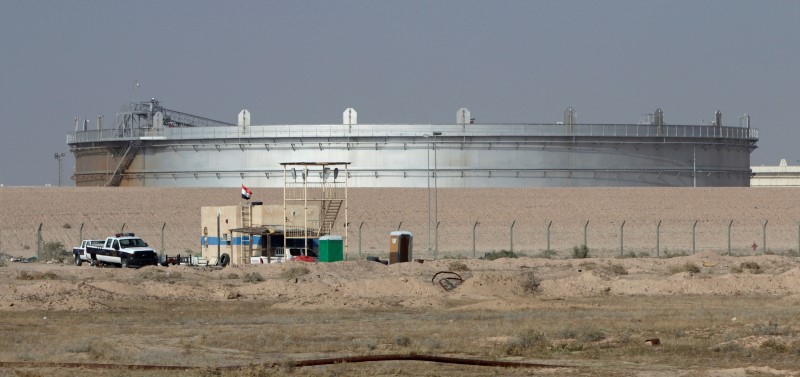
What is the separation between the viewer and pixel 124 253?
50.5m

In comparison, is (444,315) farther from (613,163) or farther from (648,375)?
(613,163)

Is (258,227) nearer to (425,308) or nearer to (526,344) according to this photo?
(425,308)

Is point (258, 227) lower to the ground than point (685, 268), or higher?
higher

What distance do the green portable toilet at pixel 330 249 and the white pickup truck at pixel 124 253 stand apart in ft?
21.3

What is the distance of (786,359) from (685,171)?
66198 millimetres

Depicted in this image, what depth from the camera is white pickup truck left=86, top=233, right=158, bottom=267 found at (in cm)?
5022

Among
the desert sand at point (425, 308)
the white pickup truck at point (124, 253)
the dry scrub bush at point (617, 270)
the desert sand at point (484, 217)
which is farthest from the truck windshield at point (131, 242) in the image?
the dry scrub bush at point (617, 270)

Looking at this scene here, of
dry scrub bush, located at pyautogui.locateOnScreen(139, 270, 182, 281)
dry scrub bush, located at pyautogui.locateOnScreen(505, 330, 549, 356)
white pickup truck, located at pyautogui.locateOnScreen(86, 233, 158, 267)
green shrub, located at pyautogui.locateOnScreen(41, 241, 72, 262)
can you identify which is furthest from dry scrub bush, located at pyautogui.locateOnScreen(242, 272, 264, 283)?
dry scrub bush, located at pyautogui.locateOnScreen(505, 330, 549, 356)

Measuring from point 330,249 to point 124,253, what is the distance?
26.0 feet

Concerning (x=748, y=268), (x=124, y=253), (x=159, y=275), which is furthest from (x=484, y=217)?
(x=159, y=275)

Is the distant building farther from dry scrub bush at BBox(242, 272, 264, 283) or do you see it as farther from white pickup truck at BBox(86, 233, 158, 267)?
dry scrub bush at BBox(242, 272, 264, 283)

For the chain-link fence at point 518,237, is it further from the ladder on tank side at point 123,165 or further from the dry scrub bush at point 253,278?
the dry scrub bush at point 253,278

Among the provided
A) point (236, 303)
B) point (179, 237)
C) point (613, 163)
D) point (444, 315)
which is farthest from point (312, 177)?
A: point (444, 315)

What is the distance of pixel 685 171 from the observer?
86312 mm
